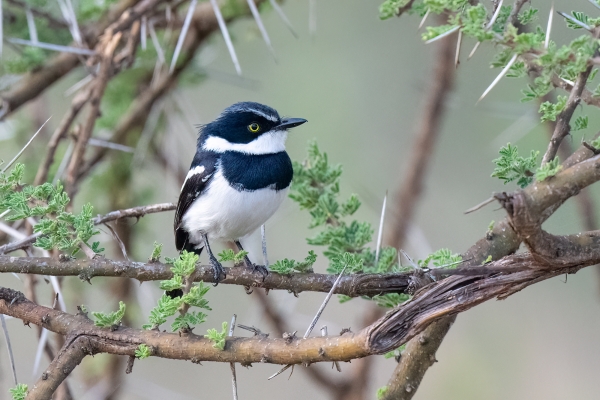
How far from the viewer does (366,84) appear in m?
8.02

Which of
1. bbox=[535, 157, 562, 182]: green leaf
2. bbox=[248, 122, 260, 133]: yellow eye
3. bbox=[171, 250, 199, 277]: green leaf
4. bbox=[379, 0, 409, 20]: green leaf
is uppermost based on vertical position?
bbox=[379, 0, 409, 20]: green leaf

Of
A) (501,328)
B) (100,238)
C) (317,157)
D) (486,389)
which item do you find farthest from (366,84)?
(317,157)

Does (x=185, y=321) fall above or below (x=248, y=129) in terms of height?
below

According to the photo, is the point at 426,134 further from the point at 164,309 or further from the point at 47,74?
the point at 164,309

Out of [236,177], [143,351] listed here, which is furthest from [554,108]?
[236,177]

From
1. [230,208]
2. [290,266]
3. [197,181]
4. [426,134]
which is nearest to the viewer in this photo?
[290,266]

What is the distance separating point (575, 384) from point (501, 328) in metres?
0.91

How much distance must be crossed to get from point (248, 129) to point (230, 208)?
2.04 ft

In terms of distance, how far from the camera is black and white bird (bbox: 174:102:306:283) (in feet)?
12.5

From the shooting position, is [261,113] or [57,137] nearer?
[57,137]

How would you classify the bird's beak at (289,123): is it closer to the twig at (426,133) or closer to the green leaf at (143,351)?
the twig at (426,133)

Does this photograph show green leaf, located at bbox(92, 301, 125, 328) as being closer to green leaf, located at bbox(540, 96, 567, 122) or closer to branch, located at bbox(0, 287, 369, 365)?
branch, located at bbox(0, 287, 369, 365)

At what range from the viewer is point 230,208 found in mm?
3822

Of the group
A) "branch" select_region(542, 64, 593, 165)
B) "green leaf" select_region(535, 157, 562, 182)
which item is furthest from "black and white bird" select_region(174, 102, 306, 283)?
"green leaf" select_region(535, 157, 562, 182)
